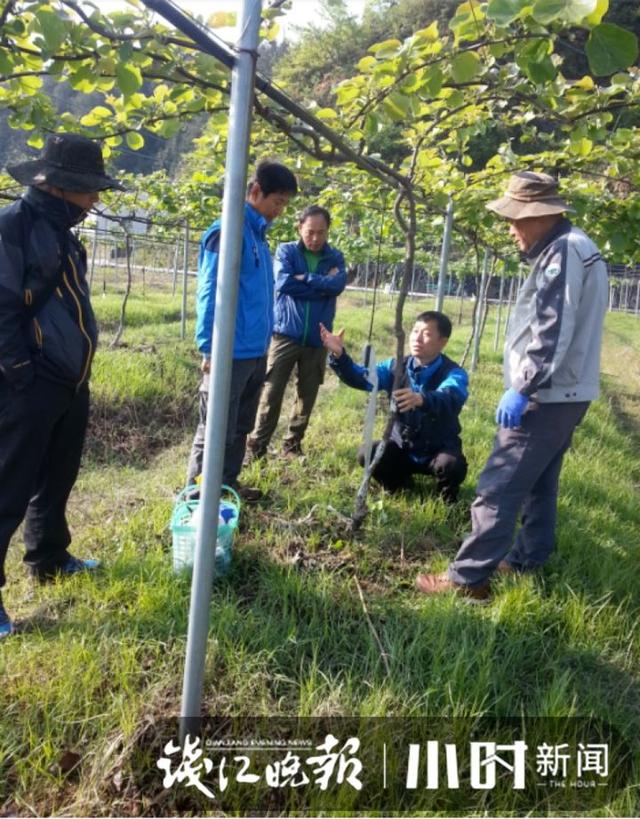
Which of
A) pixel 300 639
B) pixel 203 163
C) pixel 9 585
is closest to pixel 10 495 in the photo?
pixel 9 585

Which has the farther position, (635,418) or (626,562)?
(635,418)

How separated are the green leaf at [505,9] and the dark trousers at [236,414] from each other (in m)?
1.77

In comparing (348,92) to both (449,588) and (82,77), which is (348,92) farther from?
(449,588)

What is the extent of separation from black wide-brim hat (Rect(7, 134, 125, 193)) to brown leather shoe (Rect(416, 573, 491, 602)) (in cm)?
203

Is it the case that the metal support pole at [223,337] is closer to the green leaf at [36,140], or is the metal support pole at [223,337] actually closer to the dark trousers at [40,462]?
the dark trousers at [40,462]

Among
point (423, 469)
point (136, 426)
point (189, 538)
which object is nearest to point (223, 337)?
point (189, 538)

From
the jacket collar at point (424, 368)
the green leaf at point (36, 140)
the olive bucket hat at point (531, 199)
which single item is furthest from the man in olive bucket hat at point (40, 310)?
the jacket collar at point (424, 368)

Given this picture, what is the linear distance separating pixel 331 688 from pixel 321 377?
2.45 metres

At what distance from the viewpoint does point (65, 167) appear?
2090 millimetres

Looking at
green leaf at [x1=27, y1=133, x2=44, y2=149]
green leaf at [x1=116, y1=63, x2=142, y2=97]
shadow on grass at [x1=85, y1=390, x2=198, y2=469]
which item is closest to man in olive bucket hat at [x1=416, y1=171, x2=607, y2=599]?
green leaf at [x1=116, y1=63, x2=142, y2=97]

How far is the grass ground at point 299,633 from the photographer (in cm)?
170

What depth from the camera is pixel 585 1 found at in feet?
3.92

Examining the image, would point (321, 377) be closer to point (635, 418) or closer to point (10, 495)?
point (10, 495)

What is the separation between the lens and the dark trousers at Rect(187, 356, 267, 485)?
109 inches
